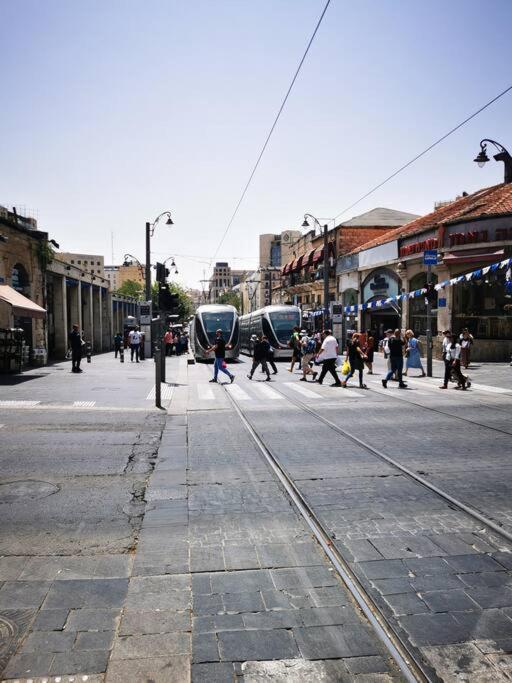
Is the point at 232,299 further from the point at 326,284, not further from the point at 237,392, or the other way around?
the point at 237,392

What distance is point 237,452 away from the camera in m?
7.82

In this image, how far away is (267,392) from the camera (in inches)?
593

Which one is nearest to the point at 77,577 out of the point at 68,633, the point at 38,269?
the point at 68,633

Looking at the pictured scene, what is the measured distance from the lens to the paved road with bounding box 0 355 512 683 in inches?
119

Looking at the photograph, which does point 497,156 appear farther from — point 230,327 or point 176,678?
point 176,678

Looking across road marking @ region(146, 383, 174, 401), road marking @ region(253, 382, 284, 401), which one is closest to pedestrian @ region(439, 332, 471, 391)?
road marking @ region(253, 382, 284, 401)

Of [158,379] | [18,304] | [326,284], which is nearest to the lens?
[158,379]

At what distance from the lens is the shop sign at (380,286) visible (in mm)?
33812

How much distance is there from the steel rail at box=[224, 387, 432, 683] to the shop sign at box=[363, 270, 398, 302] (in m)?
29.0

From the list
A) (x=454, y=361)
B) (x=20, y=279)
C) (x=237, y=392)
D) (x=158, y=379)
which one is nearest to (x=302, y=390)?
(x=237, y=392)

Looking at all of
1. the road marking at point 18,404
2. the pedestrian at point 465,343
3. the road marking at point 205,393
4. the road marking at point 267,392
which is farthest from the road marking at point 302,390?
the pedestrian at point 465,343

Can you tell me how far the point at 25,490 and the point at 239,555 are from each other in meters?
2.95

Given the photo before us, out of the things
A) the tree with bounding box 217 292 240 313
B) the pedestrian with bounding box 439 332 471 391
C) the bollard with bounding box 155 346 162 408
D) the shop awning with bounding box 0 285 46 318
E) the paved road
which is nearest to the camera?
A: the paved road

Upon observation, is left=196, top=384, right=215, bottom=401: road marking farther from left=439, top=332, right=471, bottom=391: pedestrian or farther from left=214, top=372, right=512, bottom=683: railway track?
left=439, top=332, right=471, bottom=391: pedestrian
